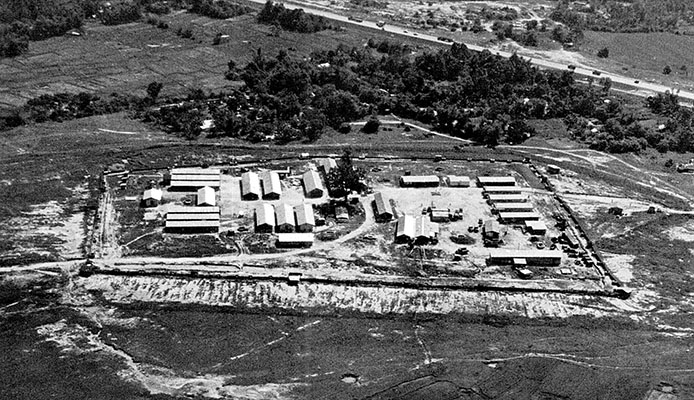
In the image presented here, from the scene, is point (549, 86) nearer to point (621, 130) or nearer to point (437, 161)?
point (621, 130)

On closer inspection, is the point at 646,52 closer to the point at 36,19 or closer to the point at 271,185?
the point at 271,185

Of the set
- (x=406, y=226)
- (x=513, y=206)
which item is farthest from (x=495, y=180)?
(x=406, y=226)

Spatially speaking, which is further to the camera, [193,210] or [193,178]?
[193,178]

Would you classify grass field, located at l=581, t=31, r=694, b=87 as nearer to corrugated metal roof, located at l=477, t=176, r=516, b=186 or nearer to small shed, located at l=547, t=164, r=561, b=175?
small shed, located at l=547, t=164, r=561, b=175

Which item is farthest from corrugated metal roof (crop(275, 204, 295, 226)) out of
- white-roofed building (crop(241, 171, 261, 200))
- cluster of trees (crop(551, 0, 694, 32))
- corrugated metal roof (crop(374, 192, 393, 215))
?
cluster of trees (crop(551, 0, 694, 32))

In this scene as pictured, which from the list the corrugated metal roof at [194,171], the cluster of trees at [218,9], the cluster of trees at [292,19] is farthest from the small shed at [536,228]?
the cluster of trees at [218,9]

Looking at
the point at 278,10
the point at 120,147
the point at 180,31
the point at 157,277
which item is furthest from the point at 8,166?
the point at 278,10

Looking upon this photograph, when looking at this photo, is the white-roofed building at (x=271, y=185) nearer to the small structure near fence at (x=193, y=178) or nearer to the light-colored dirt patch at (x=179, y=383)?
the small structure near fence at (x=193, y=178)

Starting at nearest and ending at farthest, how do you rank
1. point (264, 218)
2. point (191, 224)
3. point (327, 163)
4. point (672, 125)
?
point (191, 224)
point (264, 218)
point (327, 163)
point (672, 125)
